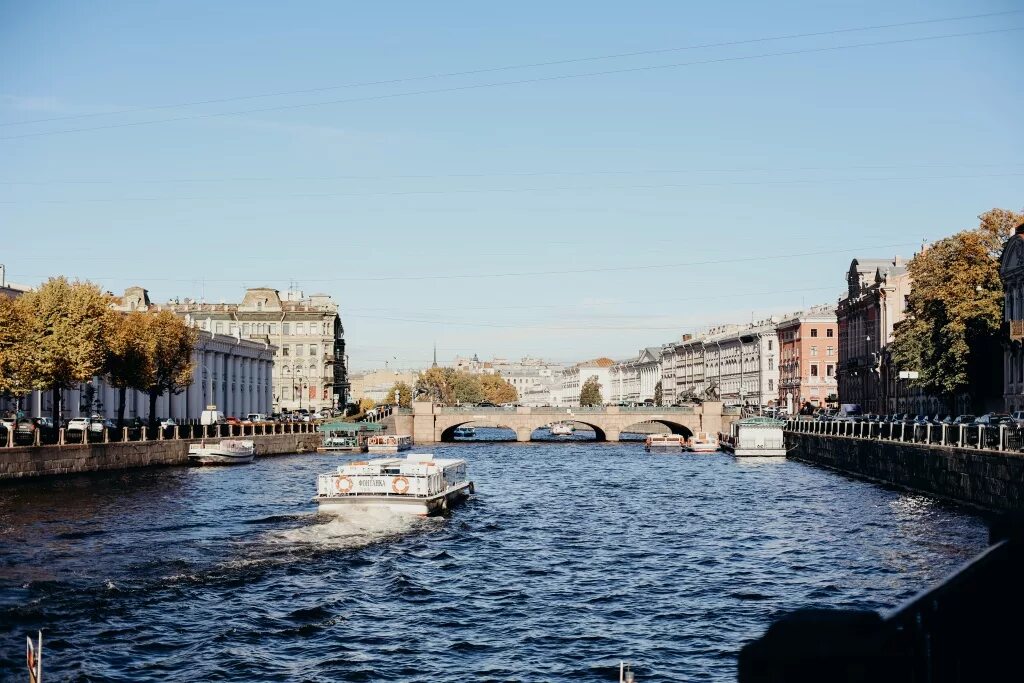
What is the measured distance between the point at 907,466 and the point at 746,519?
55.3ft

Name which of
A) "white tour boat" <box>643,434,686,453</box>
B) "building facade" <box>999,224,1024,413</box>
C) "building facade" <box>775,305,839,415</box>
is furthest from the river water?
"building facade" <box>775,305,839,415</box>

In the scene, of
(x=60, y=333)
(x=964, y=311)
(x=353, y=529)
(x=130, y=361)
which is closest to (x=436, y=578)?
(x=353, y=529)

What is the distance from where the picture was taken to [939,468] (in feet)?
196

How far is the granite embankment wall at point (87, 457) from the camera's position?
2598 inches

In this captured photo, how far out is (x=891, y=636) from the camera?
543 cm

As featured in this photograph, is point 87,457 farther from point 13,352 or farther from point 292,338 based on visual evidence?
point 292,338

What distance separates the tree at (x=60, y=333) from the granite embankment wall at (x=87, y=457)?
4444mm

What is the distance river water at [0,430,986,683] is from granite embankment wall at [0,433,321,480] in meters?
2.50

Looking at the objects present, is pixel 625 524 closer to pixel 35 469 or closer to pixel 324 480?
pixel 324 480

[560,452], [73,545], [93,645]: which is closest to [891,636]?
[93,645]

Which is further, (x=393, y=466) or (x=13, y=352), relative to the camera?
(x=13, y=352)

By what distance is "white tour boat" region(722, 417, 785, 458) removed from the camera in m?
115

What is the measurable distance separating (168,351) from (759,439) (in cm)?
5572

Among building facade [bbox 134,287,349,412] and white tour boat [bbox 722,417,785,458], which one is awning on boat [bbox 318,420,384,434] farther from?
building facade [bbox 134,287,349,412]
